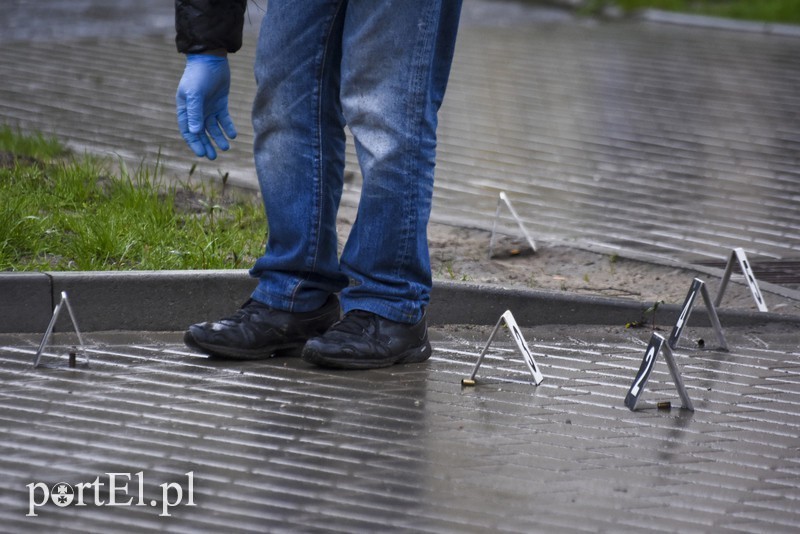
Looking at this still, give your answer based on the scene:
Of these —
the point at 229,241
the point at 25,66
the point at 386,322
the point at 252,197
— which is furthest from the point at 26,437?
the point at 25,66

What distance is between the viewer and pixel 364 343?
368cm

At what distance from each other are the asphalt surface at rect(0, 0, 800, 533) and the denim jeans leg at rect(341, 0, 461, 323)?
0.27 metres

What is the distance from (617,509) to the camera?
2.76 meters

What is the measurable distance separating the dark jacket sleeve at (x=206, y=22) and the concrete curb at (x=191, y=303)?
0.78 metres

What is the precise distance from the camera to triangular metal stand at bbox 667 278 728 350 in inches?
154

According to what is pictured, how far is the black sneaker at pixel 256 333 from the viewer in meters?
3.70

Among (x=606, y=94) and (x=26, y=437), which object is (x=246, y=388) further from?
(x=606, y=94)

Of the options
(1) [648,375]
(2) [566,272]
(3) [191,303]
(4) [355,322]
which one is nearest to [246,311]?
(4) [355,322]

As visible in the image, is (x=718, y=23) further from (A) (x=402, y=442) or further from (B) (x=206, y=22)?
(A) (x=402, y=442)

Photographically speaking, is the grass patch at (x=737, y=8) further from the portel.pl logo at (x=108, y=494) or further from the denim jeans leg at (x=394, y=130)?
the portel.pl logo at (x=108, y=494)

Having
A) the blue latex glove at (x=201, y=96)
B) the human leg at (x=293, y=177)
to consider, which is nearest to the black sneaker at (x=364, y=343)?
the human leg at (x=293, y=177)

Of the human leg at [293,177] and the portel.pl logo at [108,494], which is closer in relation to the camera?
the portel.pl logo at [108,494]

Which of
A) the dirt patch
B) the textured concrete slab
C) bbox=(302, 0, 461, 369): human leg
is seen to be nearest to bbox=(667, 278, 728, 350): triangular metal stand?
the textured concrete slab

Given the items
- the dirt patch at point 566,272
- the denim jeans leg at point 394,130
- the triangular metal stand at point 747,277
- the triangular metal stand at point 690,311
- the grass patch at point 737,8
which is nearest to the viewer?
the denim jeans leg at point 394,130
